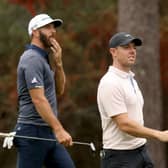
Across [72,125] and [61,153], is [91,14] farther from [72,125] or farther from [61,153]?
[61,153]

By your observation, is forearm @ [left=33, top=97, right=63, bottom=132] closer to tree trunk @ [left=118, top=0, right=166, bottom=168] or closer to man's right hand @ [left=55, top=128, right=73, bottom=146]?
man's right hand @ [left=55, top=128, right=73, bottom=146]

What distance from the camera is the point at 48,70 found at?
7344mm

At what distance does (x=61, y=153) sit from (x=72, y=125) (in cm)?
1256

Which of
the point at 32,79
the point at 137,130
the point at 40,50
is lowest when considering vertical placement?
the point at 137,130

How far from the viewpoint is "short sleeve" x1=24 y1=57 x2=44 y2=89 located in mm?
7148

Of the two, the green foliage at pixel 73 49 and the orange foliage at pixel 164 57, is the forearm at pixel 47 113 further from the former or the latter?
the green foliage at pixel 73 49

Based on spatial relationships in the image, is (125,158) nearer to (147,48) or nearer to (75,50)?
(147,48)

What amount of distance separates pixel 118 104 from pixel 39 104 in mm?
677

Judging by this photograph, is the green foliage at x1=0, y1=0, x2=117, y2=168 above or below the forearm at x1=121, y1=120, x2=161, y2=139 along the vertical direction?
below

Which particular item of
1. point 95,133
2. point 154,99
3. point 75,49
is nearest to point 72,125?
point 95,133

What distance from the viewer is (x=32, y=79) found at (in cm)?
715

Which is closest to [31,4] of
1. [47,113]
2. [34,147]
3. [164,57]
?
[164,57]

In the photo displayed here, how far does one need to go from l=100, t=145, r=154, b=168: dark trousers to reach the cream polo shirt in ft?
0.13

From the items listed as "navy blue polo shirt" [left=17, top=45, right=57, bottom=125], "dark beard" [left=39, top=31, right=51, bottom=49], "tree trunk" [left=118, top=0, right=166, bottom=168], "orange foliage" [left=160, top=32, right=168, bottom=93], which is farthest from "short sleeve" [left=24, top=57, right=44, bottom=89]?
"orange foliage" [left=160, top=32, right=168, bottom=93]
